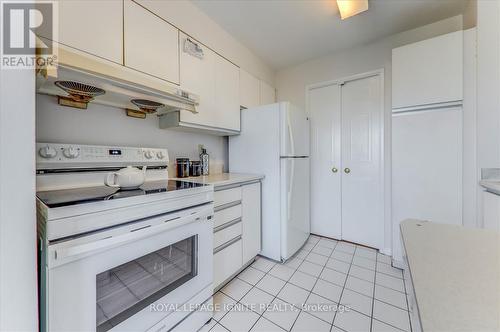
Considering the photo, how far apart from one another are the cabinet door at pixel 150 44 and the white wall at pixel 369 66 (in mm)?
1935

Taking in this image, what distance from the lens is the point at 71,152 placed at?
1.15 m

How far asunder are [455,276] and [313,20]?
2369 mm

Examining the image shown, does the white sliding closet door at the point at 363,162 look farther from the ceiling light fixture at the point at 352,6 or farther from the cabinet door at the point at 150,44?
A: the cabinet door at the point at 150,44

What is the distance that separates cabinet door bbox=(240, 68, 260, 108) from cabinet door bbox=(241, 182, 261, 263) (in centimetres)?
103

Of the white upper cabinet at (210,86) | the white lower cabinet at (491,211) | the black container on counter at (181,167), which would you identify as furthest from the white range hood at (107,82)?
the white lower cabinet at (491,211)

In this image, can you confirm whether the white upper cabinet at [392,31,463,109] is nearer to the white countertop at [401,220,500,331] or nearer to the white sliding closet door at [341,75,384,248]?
the white sliding closet door at [341,75,384,248]

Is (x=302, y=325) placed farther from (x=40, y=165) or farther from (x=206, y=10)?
(x=206, y=10)

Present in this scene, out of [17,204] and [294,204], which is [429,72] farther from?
[17,204]

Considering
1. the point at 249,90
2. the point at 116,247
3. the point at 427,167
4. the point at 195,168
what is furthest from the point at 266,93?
the point at 116,247

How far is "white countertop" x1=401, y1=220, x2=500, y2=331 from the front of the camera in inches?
12.2

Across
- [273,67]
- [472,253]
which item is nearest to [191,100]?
[472,253]

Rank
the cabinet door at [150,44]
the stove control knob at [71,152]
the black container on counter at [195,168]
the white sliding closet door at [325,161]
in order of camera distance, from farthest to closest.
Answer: the white sliding closet door at [325,161] → the black container on counter at [195,168] → the cabinet door at [150,44] → the stove control knob at [71,152]

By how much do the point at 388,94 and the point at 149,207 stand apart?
2730 millimetres

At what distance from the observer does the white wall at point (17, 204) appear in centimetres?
65
